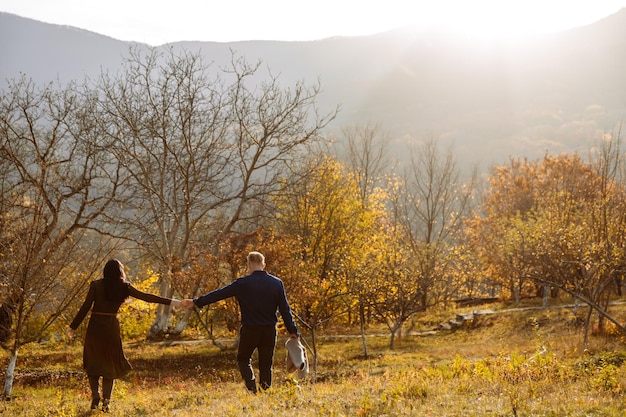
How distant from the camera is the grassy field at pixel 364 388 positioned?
6473 mm

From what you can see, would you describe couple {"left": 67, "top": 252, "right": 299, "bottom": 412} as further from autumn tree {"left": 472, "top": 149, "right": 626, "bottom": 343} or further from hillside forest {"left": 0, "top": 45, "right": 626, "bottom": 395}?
autumn tree {"left": 472, "top": 149, "right": 626, "bottom": 343}

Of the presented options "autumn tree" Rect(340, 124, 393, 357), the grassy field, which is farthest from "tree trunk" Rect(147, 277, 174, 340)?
"autumn tree" Rect(340, 124, 393, 357)

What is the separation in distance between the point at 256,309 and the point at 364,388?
6.69 ft

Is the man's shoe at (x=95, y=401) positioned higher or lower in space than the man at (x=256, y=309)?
lower

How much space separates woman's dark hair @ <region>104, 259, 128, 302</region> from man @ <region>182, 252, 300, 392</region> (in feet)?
3.90

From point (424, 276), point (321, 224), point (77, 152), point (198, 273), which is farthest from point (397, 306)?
point (77, 152)

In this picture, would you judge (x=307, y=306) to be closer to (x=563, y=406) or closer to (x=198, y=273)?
(x=198, y=273)

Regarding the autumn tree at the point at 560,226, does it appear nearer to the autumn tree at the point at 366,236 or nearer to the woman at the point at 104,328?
the autumn tree at the point at 366,236

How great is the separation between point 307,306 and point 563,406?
13289mm

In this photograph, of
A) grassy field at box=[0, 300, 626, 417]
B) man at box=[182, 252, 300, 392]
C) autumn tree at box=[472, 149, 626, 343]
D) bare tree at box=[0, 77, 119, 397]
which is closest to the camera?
grassy field at box=[0, 300, 626, 417]

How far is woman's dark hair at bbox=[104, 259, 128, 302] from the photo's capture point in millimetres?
7926

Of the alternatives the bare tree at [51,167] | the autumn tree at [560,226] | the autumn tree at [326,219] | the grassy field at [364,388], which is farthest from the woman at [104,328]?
the autumn tree at [326,219]

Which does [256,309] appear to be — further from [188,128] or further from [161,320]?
[161,320]

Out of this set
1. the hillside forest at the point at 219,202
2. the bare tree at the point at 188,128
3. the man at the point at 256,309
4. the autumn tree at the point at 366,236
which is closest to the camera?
the man at the point at 256,309
